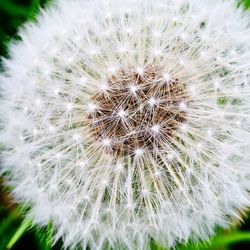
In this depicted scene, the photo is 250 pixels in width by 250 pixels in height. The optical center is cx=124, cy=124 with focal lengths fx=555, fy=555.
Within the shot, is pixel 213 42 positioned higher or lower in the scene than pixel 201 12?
lower

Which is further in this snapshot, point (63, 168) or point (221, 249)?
point (221, 249)

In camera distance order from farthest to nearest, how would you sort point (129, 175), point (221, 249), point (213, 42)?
point (221, 249) < point (213, 42) < point (129, 175)

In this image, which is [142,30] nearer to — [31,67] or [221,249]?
[31,67]

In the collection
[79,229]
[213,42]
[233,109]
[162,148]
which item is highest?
[213,42]

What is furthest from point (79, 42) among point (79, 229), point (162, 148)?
point (79, 229)
